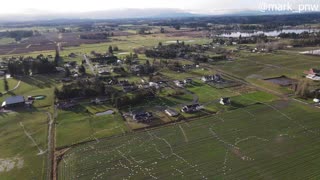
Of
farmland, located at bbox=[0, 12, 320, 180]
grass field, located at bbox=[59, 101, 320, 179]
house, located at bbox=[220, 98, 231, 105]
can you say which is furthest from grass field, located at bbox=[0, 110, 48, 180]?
house, located at bbox=[220, 98, 231, 105]

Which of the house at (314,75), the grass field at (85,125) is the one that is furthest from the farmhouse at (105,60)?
the house at (314,75)

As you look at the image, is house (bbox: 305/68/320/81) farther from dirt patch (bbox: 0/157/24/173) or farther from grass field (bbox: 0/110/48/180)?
dirt patch (bbox: 0/157/24/173)

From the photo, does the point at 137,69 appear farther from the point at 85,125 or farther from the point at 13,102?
the point at 85,125

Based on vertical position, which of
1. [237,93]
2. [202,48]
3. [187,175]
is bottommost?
[187,175]

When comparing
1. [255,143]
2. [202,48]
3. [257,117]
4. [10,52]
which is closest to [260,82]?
[257,117]

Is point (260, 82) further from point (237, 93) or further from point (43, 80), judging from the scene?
point (43, 80)

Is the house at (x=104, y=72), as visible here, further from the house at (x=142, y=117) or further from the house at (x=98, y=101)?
the house at (x=142, y=117)
